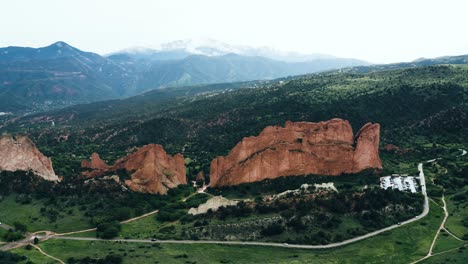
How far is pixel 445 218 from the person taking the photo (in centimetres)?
10912

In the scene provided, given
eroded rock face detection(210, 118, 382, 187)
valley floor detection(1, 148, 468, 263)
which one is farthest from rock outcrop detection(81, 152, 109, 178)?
valley floor detection(1, 148, 468, 263)

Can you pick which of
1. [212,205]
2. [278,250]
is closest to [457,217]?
[278,250]

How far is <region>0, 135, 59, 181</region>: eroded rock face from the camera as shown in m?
140

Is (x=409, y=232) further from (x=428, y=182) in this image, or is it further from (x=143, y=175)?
(x=143, y=175)

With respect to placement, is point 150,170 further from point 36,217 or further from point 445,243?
point 445,243

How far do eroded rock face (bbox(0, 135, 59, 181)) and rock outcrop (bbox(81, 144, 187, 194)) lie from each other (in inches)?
497

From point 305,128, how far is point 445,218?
175 ft

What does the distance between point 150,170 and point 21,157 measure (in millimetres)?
39975

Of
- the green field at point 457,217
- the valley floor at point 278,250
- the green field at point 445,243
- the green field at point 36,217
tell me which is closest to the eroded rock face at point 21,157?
the green field at point 36,217

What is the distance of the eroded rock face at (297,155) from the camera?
13988cm

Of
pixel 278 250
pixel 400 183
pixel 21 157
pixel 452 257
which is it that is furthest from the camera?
pixel 21 157

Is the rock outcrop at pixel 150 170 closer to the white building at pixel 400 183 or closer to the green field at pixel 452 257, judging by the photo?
the white building at pixel 400 183

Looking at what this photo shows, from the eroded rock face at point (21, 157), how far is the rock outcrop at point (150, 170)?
12626mm

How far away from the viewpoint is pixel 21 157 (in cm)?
14150
